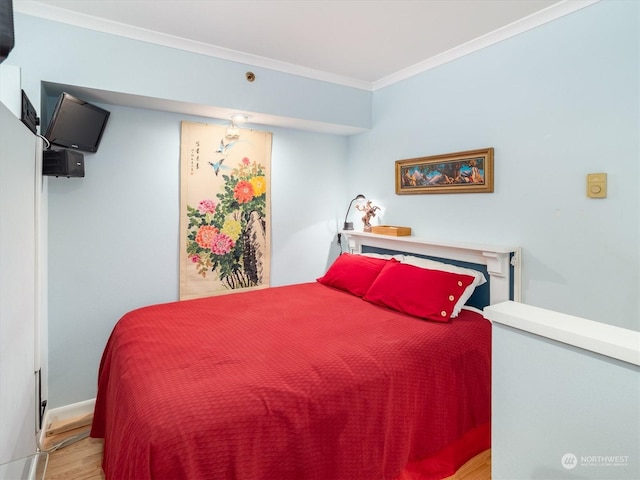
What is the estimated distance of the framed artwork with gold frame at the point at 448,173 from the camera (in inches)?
95.9

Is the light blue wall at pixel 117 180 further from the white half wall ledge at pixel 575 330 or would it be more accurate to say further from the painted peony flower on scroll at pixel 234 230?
the white half wall ledge at pixel 575 330

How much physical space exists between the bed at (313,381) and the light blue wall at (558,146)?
272 millimetres

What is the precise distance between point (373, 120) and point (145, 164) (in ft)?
6.50

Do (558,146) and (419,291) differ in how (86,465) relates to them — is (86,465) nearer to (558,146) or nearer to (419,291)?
(419,291)

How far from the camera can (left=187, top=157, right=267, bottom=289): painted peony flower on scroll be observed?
2.83 meters

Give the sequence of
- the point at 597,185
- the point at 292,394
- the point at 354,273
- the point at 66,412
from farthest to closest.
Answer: the point at 354,273 < the point at 66,412 < the point at 597,185 < the point at 292,394

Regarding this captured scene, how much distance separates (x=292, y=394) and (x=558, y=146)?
1969 mm

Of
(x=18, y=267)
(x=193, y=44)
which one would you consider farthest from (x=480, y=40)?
(x=18, y=267)

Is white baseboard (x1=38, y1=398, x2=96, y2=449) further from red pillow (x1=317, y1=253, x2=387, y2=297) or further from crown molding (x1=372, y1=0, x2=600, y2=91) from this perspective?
crown molding (x1=372, y1=0, x2=600, y2=91)

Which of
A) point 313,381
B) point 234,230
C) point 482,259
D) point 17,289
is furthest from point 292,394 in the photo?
point 234,230

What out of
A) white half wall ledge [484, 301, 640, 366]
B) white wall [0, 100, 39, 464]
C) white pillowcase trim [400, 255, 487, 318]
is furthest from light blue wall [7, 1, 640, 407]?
white half wall ledge [484, 301, 640, 366]

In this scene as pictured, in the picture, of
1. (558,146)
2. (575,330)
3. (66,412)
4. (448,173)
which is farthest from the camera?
(448,173)

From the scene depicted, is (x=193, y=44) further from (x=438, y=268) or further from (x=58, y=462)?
(x=58, y=462)

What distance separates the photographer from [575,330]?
0.78 meters
